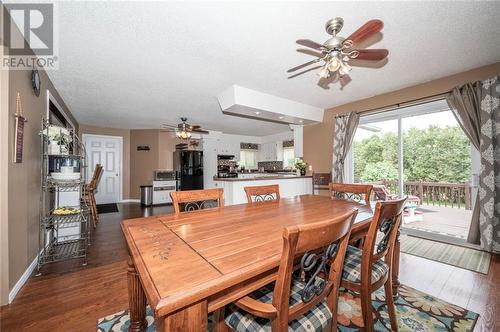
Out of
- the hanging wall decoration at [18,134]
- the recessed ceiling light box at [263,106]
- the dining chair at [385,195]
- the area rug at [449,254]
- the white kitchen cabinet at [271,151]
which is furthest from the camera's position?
the white kitchen cabinet at [271,151]

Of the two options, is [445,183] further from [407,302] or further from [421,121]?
[407,302]

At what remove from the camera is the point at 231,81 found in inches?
123

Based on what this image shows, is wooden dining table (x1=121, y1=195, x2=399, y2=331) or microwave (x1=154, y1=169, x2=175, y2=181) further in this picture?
microwave (x1=154, y1=169, x2=175, y2=181)

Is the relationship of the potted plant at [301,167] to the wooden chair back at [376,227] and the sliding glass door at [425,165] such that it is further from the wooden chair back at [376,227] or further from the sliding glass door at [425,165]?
the wooden chair back at [376,227]

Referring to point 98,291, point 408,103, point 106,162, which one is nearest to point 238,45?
point 98,291

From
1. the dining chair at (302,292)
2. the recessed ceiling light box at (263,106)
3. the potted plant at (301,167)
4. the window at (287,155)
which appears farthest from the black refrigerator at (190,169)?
the dining chair at (302,292)

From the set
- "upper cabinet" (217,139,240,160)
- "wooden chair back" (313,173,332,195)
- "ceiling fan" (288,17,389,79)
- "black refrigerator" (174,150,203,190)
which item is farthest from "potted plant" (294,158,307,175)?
"ceiling fan" (288,17,389,79)

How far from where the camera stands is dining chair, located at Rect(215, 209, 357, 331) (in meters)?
0.73

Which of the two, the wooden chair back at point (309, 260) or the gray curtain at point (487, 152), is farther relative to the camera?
the gray curtain at point (487, 152)

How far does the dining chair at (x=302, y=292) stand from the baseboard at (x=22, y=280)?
2005mm

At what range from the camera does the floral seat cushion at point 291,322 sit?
857mm

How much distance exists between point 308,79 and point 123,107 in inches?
154

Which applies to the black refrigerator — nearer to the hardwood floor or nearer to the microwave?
the microwave

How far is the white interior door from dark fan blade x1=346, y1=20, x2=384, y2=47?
7233 millimetres
